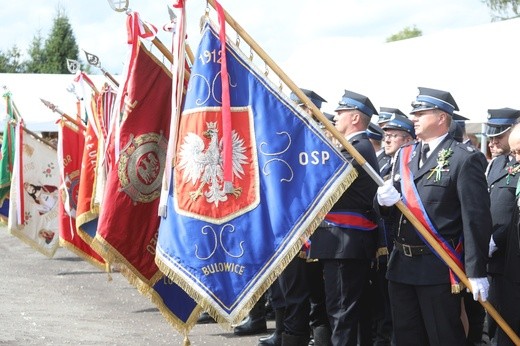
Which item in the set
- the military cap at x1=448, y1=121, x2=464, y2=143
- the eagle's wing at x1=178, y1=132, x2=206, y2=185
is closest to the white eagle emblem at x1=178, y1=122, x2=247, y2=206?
the eagle's wing at x1=178, y1=132, x2=206, y2=185

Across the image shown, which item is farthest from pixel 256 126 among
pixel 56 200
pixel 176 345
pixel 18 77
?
pixel 18 77

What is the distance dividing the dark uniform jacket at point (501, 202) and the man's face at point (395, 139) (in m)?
1.48

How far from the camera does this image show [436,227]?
5.73 metres

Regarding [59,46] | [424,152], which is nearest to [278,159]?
[424,152]

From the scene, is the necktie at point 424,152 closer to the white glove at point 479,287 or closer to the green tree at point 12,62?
the white glove at point 479,287

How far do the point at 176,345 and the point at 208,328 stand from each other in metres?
1.00

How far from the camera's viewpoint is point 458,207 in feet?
18.9

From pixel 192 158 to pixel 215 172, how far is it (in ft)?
0.53

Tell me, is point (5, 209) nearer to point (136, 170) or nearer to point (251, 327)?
point (251, 327)

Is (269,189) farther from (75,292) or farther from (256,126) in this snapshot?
(75,292)

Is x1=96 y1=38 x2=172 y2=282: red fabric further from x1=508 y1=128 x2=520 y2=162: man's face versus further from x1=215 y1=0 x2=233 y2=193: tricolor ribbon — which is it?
x1=508 y1=128 x2=520 y2=162: man's face

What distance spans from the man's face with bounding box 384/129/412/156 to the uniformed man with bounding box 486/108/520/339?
118cm

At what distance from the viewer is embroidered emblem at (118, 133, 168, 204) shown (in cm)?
670

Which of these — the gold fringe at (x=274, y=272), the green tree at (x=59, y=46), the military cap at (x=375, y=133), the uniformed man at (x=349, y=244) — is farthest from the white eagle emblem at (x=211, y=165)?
the green tree at (x=59, y=46)
